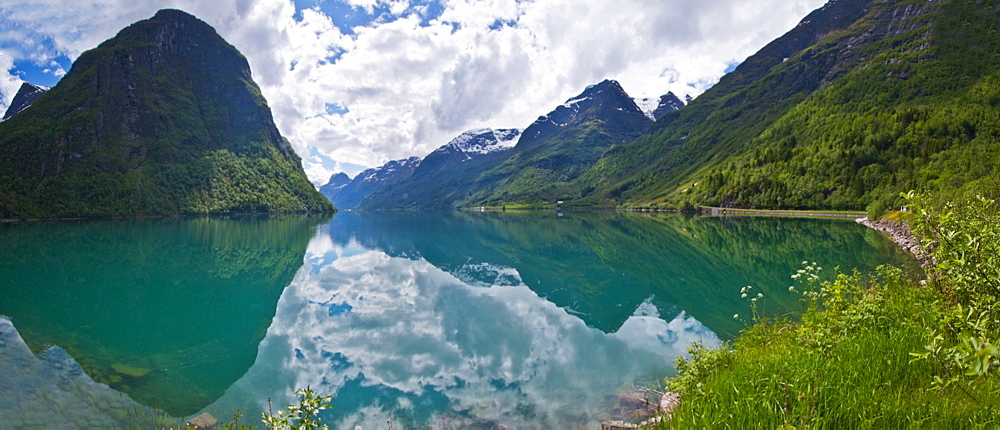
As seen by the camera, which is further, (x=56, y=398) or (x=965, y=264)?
(x=56, y=398)

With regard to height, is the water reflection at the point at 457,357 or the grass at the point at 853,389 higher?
the grass at the point at 853,389

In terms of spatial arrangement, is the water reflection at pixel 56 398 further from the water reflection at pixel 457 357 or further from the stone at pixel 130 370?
the water reflection at pixel 457 357

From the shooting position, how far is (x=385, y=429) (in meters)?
12.1

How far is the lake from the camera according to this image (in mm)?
13539

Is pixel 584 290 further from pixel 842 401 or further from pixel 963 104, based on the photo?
pixel 963 104

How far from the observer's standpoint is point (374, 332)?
2100 centimetres

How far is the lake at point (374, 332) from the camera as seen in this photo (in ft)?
44.4

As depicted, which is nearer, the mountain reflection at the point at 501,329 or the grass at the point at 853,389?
the grass at the point at 853,389

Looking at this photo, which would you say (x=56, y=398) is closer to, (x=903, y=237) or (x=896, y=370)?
(x=896, y=370)

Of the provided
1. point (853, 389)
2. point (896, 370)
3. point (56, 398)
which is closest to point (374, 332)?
point (56, 398)

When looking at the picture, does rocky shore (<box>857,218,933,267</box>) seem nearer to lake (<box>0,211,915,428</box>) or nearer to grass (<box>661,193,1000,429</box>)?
lake (<box>0,211,915,428</box>)

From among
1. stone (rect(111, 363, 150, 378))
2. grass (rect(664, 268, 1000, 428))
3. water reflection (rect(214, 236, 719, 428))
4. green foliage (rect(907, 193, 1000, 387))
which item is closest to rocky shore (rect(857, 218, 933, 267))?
water reflection (rect(214, 236, 719, 428))

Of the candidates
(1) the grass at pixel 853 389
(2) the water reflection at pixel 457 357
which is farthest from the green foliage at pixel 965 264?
(2) the water reflection at pixel 457 357

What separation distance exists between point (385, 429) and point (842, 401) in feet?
36.2
